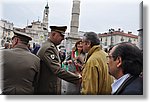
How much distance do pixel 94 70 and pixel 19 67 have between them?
51 centimetres

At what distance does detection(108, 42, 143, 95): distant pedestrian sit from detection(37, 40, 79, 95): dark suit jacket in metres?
0.58

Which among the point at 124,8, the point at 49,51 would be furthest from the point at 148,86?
the point at 49,51

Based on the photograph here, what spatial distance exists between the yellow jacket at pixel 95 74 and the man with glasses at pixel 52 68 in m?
0.18

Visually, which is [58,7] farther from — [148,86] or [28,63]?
[148,86]

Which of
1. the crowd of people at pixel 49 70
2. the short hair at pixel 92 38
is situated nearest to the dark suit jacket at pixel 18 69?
the crowd of people at pixel 49 70

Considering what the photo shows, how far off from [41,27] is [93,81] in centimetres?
73

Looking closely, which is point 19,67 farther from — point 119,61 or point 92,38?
point 119,61

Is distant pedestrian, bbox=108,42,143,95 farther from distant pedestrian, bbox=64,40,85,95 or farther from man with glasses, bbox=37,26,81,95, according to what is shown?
distant pedestrian, bbox=64,40,85,95

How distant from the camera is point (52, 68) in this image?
5.99 ft

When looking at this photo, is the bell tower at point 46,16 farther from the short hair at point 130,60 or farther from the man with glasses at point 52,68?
the short hair at point 130,60

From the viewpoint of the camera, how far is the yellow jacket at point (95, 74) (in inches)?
67.6

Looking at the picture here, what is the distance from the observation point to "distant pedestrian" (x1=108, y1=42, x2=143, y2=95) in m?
1.21

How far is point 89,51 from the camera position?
1.82 m

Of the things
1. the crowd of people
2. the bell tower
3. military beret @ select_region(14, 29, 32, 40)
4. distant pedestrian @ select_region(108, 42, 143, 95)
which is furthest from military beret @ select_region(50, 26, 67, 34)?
distant pedestrian @ select_region(108, 42, 143, 95)
